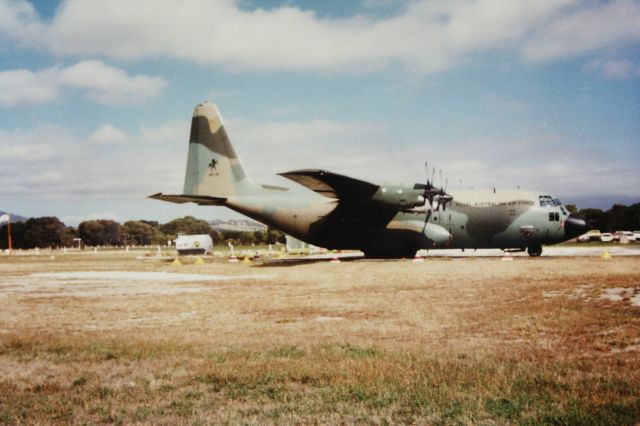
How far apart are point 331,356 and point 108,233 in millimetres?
134867

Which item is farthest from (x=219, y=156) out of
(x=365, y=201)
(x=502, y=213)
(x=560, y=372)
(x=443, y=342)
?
(x=560, y=372)

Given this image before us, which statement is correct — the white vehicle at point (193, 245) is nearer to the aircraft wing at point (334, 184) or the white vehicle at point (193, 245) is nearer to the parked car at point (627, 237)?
the aircraft wing at point (334, 184)

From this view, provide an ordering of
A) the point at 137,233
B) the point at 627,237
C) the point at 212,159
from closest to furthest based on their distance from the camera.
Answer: the point at 212,159, the point at 627,237, the point at 137,233

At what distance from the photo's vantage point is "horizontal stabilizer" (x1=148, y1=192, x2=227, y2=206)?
1195 inches

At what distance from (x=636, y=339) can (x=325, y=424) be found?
620 cm

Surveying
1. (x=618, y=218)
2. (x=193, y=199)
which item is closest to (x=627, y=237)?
(x=618, y=218)

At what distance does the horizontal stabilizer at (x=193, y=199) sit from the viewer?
30.4 m

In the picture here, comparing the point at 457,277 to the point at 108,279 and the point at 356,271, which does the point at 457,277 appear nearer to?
the point at 356,271

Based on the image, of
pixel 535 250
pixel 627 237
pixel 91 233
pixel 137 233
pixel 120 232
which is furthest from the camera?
pixel 137 233

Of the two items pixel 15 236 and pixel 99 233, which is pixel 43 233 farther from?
pixel 99 233

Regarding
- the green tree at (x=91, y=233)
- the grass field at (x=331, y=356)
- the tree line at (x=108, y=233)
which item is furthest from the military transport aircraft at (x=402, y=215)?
the green tree at (x=91, y=233)

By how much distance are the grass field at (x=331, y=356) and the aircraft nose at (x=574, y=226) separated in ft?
45.1

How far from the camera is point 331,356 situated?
8.12 metres

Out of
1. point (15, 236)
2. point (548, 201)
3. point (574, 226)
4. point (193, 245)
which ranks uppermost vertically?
point (15, 236)
